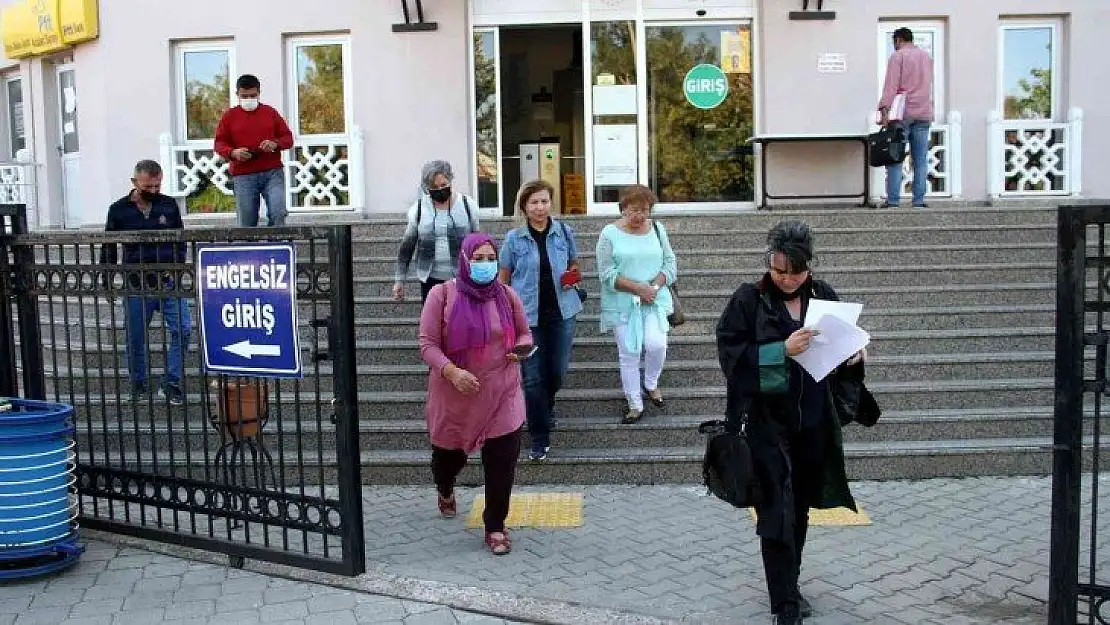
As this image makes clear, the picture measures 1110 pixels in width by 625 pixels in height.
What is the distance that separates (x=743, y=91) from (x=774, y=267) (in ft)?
28.7

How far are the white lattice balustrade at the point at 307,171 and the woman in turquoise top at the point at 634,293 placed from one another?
6198mm

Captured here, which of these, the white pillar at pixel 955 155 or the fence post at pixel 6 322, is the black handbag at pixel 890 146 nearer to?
the white pillar at pixel 955 155

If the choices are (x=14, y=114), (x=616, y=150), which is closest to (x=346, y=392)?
(x=616, y=150)

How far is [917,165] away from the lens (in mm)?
11234

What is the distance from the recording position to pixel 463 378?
17.2 feet

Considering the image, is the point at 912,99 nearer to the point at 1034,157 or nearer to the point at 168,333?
the point at 1034,157

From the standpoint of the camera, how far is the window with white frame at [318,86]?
1272 cm

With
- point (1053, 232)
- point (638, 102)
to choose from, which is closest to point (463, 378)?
point (1053, 232)

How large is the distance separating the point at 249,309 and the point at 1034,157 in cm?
1063

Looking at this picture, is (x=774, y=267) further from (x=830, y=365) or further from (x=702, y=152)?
(x=702, y=152)

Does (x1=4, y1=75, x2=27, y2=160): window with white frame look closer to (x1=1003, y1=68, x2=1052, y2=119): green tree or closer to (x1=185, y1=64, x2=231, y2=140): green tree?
(x1=185, y1=64, x2=231, y2=140): green tree

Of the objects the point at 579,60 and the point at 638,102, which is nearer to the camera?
the point at 638,102

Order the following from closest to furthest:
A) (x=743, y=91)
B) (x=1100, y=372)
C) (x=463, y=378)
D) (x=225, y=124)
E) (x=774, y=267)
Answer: (x=1100, y=372), (x=774, y=267), (x=463, y=378), (x=225, y=124), (x=743, y=91)

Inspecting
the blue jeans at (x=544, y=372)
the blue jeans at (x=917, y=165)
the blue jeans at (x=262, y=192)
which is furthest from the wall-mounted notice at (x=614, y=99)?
the blue jeans at (x=544, y=372)
